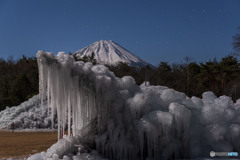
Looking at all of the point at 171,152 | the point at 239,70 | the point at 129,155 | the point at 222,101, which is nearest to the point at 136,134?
the point at 129,155

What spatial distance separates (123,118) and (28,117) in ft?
29.4

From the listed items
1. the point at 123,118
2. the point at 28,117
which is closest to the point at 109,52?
the point at 28,117

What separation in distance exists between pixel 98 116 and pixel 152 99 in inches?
37.5

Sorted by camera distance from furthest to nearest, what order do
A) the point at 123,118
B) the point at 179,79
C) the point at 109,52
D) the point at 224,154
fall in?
the point at 109,52 → the point at 179,79 → the point at 224,154 → the point at 123,118

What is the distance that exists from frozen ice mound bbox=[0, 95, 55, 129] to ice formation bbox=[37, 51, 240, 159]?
7.56 metres

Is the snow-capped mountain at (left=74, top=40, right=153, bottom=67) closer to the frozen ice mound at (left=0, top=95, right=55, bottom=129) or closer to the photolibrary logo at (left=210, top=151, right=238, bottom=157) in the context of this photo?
the frozen ice mound at (left=0, top=95, right=55, bottom=129)

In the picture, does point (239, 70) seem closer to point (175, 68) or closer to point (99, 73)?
point (175, 68)

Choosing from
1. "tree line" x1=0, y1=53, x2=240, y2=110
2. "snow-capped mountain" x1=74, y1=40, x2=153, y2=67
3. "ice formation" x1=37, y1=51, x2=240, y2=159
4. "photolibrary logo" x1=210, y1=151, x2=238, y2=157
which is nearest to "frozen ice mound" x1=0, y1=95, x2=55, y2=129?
"tree line" x1=0, y1=53, x2=240, y2=110

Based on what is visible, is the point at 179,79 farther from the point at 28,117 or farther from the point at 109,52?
the point at 109,52

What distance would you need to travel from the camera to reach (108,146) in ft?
12.8

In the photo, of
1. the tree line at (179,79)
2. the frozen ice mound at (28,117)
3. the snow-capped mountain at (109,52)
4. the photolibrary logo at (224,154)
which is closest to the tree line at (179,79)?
the tree line at (179,79)

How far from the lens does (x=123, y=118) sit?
4.04m

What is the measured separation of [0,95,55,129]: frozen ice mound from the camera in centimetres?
1141

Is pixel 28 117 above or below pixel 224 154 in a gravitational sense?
above
